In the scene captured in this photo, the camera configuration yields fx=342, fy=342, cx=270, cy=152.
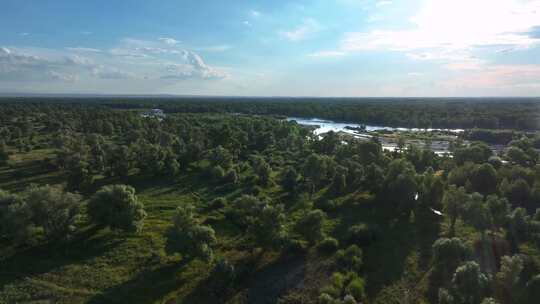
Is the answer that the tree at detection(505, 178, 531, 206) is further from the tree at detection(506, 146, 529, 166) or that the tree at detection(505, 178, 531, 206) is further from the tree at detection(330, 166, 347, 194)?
the tree at detection(506, 146, 529, 166)

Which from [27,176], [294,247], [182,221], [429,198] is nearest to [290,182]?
[294,247]

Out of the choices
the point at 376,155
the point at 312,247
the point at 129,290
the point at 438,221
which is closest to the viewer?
the point at 129,290

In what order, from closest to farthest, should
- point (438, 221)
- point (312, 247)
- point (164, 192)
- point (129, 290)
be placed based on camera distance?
1. point (129, 290)
2. point (312, 247)
3. point (438, 221)
4. point (164, 192)

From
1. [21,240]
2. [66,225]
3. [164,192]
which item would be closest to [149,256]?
[66,225]

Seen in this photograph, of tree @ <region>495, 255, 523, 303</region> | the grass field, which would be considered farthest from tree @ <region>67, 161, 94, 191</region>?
tree @ <region>495, 255, 523, 303</region>

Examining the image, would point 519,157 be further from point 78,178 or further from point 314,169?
point 78,178

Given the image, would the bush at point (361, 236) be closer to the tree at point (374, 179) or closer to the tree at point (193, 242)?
the tree at point (374, 179)

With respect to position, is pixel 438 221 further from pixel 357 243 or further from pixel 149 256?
pixel 149 256
